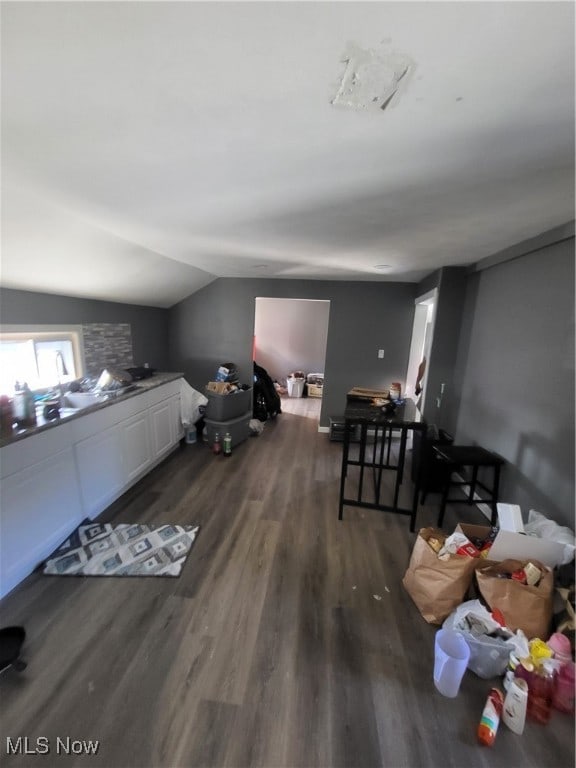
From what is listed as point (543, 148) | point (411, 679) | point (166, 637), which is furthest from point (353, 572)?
point (543, 148)

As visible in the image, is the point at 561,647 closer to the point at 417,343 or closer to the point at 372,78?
the point at 372,78

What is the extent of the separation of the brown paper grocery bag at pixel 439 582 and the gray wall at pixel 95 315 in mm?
3217

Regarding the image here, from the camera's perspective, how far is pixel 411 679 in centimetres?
140

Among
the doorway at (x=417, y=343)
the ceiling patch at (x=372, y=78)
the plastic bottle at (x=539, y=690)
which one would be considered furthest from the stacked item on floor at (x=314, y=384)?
the ceiling patch at (x=372, y=78)

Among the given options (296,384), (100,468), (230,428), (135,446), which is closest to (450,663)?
(100,468)

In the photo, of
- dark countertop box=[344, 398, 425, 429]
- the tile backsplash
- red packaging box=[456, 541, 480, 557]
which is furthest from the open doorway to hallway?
red packaging box=[456, 541, 480, 557]

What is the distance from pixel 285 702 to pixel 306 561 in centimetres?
80

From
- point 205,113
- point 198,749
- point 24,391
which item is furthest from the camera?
point 24,391

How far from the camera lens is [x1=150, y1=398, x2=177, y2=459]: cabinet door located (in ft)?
10.4

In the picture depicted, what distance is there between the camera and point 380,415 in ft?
8.00

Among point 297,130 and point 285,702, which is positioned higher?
point 297,130

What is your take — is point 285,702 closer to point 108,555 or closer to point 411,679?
point 411,679

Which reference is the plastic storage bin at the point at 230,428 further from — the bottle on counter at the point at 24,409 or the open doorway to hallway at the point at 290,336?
the open doorway to hallway at the point at 290,336

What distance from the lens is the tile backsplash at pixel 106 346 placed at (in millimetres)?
2996
